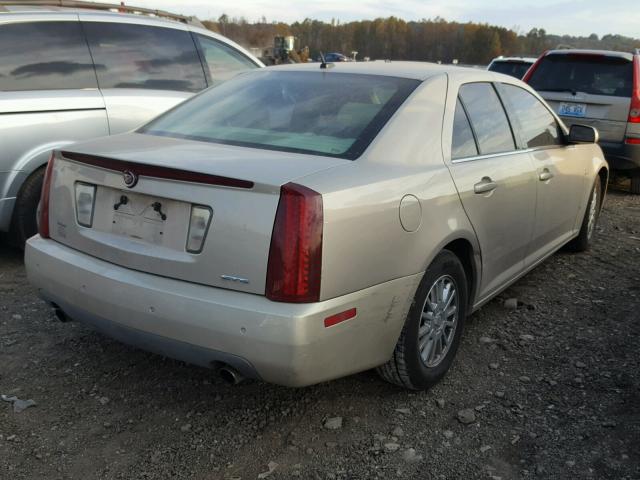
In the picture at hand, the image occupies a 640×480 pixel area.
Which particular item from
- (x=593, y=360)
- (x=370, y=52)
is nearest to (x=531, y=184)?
(x=593, y=360)

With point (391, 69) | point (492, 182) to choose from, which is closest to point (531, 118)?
point (492, 182)

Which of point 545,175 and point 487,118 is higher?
point 487,118

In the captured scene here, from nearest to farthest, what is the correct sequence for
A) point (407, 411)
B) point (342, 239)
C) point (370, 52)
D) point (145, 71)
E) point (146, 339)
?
point (342, 239)
point (146, 339)
point (407, 411)
point (145, 71)
point (370, 52)

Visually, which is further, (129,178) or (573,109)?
(573,109)

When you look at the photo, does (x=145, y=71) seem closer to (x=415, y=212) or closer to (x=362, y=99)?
(x=362, y=99)

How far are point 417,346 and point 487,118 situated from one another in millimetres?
1455

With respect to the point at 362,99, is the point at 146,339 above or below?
below

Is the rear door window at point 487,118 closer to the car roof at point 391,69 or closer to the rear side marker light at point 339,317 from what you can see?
the car roof at point 391,69

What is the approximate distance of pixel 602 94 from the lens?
26.2 feet

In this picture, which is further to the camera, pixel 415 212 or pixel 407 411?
pixel 407 411

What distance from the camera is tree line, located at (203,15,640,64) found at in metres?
97.0

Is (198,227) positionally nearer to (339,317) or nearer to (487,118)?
(339,317)

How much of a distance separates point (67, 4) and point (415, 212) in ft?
13.8

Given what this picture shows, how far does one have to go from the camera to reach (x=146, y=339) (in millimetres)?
2564
